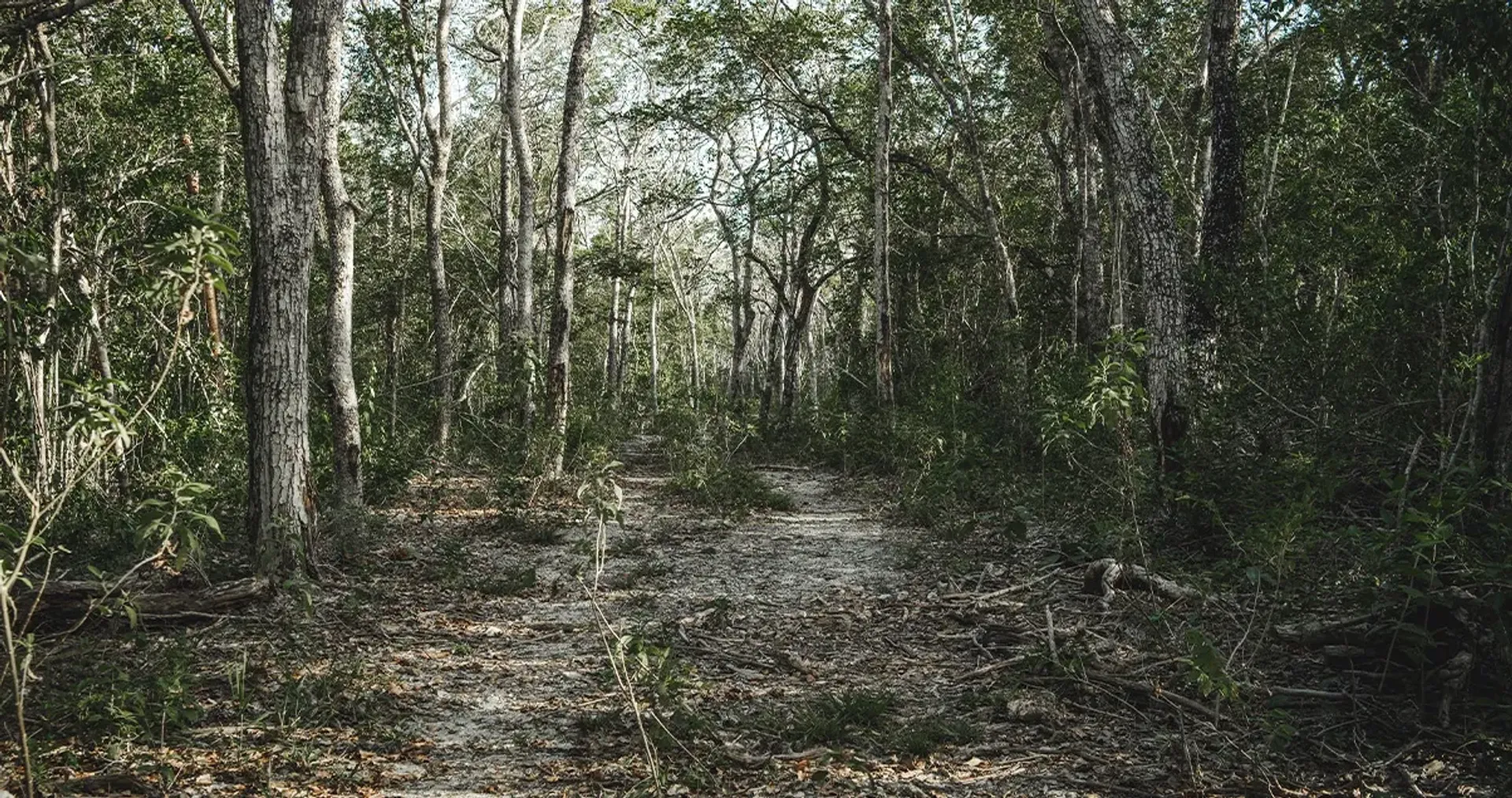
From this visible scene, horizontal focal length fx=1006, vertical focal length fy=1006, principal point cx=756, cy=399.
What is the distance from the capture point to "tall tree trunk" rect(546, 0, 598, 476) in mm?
12602

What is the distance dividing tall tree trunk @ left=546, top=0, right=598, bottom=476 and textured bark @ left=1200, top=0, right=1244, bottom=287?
7271 millimetres

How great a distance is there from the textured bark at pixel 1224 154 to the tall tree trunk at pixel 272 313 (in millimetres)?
7372

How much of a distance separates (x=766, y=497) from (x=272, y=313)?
6.96m

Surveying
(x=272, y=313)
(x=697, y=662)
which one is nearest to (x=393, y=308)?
(x=272, y=313)

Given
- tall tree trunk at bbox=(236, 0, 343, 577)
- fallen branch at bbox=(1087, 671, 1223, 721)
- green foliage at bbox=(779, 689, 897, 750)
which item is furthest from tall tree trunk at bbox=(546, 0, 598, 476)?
fallen branch at bbox=(1087, 671, 1223, 721)

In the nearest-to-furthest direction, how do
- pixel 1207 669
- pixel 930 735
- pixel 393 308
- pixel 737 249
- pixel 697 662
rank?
1. pixel 1207 669
2. pixel 930 735
3. pixel 697 662
4. pixel 393 308
5. pixel 737 249

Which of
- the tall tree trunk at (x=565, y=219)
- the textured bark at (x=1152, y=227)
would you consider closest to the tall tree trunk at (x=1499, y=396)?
the textured bark at (x=1152, y=227)

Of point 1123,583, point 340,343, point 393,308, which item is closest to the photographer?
point 1123,583

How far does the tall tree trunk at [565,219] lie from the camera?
12602 millimetres

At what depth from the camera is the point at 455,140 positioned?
95.3 feet

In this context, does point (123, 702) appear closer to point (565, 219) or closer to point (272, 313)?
point (272, 313)

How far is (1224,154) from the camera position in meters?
8.90

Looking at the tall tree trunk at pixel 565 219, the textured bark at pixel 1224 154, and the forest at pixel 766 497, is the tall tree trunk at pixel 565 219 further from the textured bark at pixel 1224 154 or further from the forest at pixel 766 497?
the textured bark at pixel 1224 154

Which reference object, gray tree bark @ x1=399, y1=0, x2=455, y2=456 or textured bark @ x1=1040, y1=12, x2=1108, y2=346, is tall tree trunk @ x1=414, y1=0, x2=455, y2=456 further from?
textured bark @ x1=1040, y1=12, x2=1108, y2=346
